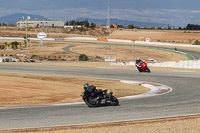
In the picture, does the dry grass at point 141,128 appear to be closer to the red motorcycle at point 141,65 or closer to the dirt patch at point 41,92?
the dirt patch at point 41,92

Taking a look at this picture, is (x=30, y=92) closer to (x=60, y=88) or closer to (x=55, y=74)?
(x=60, y=88)

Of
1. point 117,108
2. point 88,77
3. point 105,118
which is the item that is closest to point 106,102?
point 117,108

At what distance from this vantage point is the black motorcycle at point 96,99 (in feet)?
52.4

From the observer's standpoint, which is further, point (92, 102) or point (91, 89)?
point (91, 89)

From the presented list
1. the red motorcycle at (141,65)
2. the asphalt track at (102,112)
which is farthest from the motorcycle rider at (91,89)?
the red motorcycle at (141,65)

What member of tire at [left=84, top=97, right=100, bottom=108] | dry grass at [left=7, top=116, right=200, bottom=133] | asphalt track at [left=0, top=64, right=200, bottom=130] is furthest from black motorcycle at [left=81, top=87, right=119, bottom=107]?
dry grass at [left=7, top=116, right=200, bottom=133]

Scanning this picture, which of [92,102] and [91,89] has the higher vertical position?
[91,89]

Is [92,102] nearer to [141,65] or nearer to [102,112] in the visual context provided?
[102,112]

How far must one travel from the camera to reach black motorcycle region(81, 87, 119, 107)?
52.4 ft

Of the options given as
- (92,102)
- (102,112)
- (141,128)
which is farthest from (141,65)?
(141,128)

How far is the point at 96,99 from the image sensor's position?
52.4 feet

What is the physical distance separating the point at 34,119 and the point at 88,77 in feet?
56.5

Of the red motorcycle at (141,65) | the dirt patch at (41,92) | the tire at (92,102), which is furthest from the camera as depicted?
the red motorcycle at (141,65)

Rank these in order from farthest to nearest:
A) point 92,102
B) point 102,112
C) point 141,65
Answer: point 141,65 < point 92,102 < point 102,112
